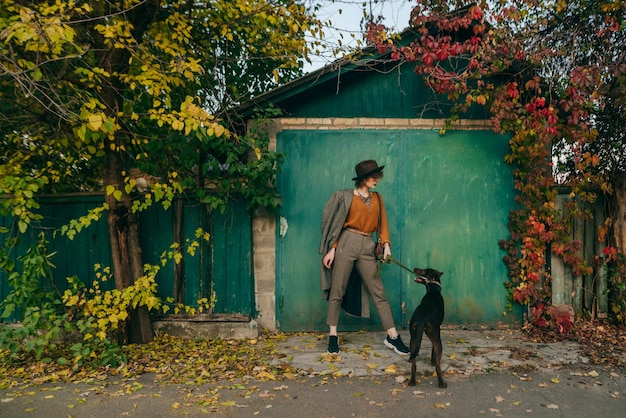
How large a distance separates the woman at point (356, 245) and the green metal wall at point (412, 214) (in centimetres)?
99

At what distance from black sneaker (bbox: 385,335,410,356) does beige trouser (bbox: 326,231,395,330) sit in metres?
0.17

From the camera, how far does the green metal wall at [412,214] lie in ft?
21.2

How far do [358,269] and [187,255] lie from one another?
2326 millimetres

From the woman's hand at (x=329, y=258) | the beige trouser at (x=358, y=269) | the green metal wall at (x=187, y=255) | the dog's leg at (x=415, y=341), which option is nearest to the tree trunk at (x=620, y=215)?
the beige trouser at (x=358, y=269)

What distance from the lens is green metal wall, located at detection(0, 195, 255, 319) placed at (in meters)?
6.35

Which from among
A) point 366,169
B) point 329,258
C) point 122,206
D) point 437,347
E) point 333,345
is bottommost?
point 333,345

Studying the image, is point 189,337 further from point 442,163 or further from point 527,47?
point 527,47

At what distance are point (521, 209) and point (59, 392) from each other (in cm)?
569

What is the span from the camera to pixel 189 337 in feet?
A: 20.5

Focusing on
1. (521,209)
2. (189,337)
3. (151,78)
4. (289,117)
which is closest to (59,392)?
(189,337)

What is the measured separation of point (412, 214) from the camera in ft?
21.3

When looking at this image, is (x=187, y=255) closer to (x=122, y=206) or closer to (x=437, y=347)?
(x=122, y=206)

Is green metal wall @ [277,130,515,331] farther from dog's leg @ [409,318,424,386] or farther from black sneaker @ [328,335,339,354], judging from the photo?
dog's leg @ [409,318,424,386]

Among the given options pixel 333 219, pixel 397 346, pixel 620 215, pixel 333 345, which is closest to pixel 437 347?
pixel 397 346
